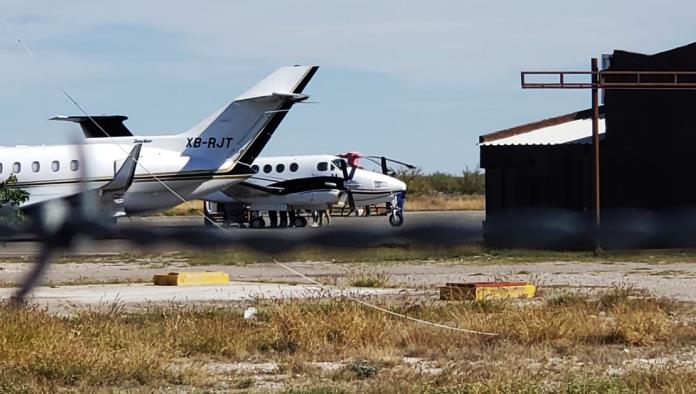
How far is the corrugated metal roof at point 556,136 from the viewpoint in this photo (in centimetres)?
3331

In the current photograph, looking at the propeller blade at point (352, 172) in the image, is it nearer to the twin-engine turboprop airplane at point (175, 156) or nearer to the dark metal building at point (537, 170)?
the twin-engine turboprop airplane at point (175, 156)

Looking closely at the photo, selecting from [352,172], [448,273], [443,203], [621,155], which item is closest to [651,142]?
[621,155]

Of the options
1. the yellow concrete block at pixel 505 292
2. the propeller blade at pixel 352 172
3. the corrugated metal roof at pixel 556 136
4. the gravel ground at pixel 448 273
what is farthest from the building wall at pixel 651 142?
the propeller blade at pixel 352 172

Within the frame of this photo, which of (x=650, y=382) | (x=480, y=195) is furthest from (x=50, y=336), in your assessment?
(x=480, y=195)

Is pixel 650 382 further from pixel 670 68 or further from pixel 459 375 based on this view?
pixel 670 68

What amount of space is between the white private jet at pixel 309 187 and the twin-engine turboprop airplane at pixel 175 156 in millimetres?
5051

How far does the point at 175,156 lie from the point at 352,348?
93.6 feet

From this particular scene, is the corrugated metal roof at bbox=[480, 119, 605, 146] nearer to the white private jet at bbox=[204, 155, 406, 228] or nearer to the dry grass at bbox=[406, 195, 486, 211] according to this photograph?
the white private jet at bbox=[204, 155, 406, 228]

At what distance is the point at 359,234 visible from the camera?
5.62 meters

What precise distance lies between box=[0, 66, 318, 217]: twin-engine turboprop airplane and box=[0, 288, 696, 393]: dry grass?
2295 centimetres

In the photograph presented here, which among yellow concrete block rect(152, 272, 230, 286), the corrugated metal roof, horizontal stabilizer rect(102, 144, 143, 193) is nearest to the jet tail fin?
horizontal stabilizer rect(102, 144, 143, 193)

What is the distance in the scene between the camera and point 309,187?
156ft

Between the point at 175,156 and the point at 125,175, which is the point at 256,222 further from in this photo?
the point at 125,175

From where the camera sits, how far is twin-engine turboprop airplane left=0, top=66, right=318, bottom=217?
3784cm
